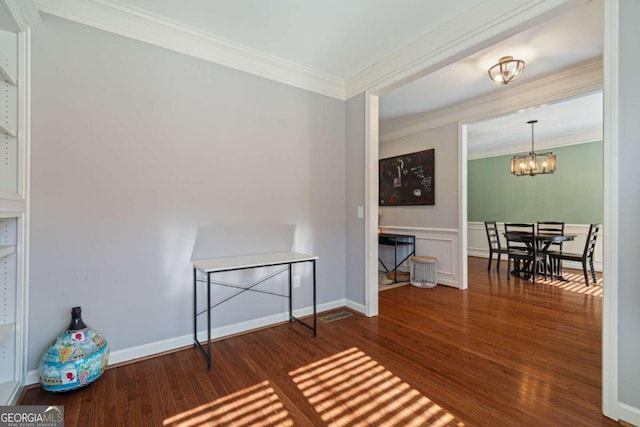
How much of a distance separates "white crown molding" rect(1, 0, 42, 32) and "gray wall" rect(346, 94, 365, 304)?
2.53 m

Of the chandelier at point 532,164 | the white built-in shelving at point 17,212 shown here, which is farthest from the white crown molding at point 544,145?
the white built-in shelving at point 17,212

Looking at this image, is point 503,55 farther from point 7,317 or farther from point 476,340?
point 7,317

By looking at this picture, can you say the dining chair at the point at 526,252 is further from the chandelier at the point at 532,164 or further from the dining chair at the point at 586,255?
the chandelier at the point at 532,164

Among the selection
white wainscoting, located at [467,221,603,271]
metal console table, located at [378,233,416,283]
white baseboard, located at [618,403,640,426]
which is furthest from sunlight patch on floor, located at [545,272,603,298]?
white baseboard, located at [618,403,640,426]

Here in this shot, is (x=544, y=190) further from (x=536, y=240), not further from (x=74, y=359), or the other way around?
(x=74, y=359)

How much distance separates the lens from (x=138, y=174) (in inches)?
A: 84.9

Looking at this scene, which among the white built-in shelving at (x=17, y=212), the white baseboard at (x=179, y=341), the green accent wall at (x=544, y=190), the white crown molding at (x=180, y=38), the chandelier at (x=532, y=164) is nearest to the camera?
the white built-in shelving at (x=17, y=212)

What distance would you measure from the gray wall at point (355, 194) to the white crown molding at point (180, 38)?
45 centimetres

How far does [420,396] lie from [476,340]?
1.02 metres

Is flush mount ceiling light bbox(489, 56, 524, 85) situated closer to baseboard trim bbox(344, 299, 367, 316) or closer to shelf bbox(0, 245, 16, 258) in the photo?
baseboard trim bbox(344, 299, 367, 316)

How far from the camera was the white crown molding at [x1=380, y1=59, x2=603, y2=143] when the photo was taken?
2.99 meters

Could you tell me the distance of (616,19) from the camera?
1500 mm

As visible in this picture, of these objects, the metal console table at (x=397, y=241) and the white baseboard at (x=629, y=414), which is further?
the metal console table at (x=397, y=241)

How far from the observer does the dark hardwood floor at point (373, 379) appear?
1.57 metres
